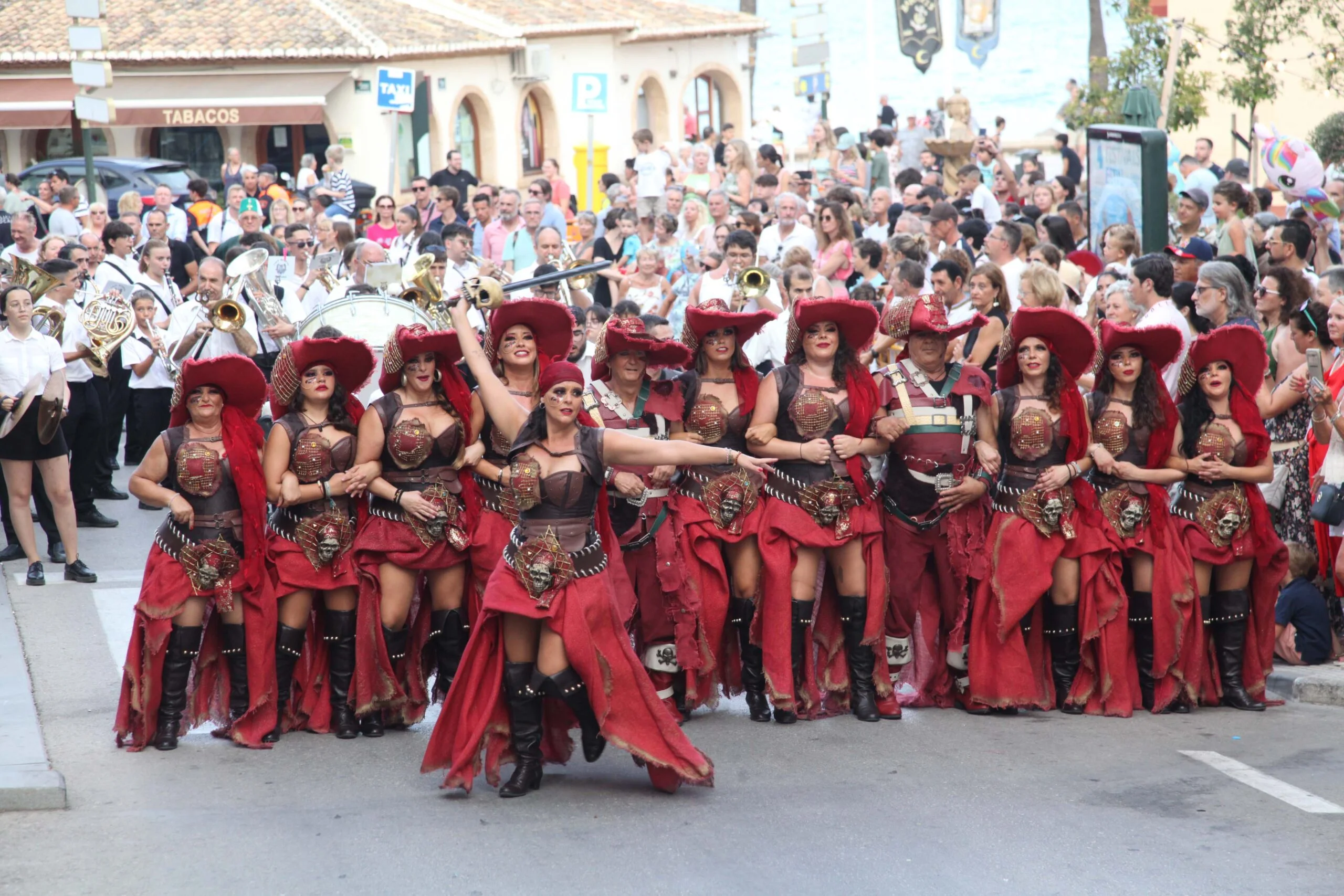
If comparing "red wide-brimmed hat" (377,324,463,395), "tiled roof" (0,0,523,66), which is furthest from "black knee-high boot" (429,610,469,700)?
"tiled roof" (0,0,523,66)

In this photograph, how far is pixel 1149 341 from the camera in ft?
24.6

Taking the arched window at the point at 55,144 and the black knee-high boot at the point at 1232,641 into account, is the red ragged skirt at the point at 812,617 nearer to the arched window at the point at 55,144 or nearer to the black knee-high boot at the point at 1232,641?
the black knee-high boot at the point at 1232,641

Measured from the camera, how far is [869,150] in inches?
890

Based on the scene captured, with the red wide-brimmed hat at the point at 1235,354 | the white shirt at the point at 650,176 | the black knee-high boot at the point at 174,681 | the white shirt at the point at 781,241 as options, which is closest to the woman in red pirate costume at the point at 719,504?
the red wide-brimmed hat at the point at 1235,354

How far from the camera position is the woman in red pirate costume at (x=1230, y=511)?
7.57 m

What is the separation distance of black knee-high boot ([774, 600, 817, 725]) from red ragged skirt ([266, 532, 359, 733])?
6.38ft

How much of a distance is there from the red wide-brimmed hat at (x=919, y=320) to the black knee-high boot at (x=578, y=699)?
2.40 m

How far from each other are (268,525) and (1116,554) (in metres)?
3.80

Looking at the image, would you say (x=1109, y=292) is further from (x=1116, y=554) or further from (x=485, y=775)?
(x=485, y=775)

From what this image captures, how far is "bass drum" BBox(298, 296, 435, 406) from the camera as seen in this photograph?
843 centimetres

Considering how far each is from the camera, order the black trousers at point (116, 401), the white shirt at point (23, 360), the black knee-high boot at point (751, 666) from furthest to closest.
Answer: the black trousers at point (116, 401) → the white shirt at point (23, 360) → the black knee-high boot at point (751, 666)

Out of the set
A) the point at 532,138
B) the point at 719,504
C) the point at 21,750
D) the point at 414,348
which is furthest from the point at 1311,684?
the point at 532,138

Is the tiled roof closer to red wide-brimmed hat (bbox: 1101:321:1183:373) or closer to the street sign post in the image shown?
the street sign post

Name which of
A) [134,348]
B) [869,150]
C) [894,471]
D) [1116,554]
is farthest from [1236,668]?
[869,150]
